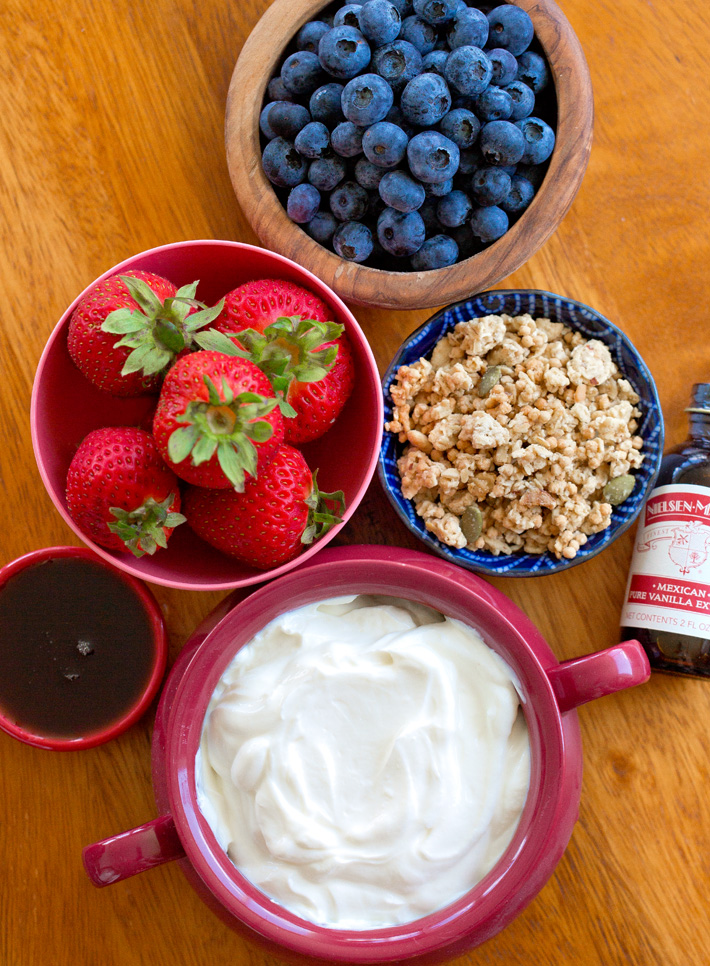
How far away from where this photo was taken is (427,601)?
0.76 m

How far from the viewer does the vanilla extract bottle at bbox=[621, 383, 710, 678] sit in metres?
0.86

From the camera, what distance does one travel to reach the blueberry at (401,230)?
2.64ft

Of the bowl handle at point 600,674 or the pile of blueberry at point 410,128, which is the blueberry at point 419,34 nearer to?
the pile of blueberry at point 410,128

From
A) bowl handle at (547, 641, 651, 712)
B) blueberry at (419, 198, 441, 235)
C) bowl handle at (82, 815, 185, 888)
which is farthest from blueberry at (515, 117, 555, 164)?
bowl handle at (82, 815, 185, 888)

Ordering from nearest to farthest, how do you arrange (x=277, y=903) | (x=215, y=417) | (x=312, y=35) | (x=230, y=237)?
1. (x=215, y=417)
2. (x=277, y=903)
3. (x=312, y=35)
4. (x=230, y=237)

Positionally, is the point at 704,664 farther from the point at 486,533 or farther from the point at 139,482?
the point at 139,482

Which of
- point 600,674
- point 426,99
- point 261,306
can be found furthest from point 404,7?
point 600,674

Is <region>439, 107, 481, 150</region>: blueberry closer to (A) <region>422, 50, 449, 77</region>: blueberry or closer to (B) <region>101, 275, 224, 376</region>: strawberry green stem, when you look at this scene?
(A) <region>422, 50, 449, 77</region>: blueberry

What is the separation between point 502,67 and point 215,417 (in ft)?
1.64

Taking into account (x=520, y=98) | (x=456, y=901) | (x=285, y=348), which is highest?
(x=520, y=98)

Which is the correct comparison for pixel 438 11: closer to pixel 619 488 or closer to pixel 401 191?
pixel 401 191

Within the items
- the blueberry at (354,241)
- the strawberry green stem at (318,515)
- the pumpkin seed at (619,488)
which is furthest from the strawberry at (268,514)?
the pumpkin seed at (619,488)

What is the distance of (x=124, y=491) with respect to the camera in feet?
2.23

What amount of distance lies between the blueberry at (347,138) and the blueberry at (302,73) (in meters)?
0.07
